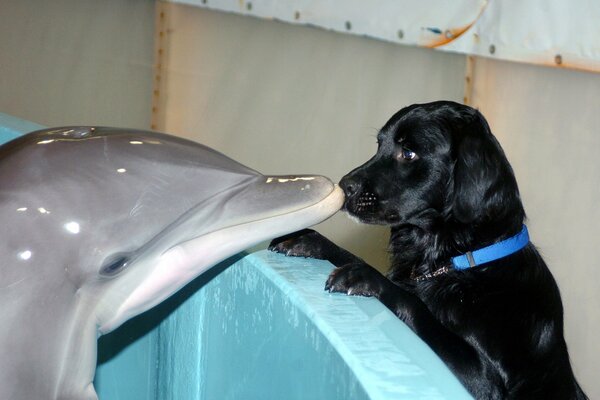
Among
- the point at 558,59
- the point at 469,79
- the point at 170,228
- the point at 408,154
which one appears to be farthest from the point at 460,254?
the point at 469,79

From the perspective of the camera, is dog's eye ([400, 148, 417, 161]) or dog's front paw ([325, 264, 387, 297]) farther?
dog's eye ([400, 148, 417, 161])

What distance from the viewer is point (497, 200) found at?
6.40ft

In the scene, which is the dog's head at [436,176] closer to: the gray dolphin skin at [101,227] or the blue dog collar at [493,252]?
the blue dog collar at [493,252]

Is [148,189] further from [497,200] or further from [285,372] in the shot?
[497,200]

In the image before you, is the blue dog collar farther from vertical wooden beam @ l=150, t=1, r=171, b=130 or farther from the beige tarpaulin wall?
vertical wooden beam @ l=150, t=1, r=171, b=130

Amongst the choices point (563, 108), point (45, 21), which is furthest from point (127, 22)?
point (563, 108)

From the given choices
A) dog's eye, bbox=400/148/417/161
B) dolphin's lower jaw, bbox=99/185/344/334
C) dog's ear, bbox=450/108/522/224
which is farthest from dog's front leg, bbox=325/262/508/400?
dolphin's lower jaw, bbox=99/185/344/334

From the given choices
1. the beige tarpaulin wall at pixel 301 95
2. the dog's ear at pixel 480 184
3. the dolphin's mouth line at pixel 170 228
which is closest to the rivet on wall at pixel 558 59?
the beige tarpaulin wall at pixel 301 95

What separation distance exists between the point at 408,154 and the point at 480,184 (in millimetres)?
194

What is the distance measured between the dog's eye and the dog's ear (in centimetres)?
10

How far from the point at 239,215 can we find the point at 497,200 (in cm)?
87

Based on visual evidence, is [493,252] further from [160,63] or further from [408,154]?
[160,63]

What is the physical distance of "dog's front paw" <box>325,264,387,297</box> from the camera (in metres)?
1.47

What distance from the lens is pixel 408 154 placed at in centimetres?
205
